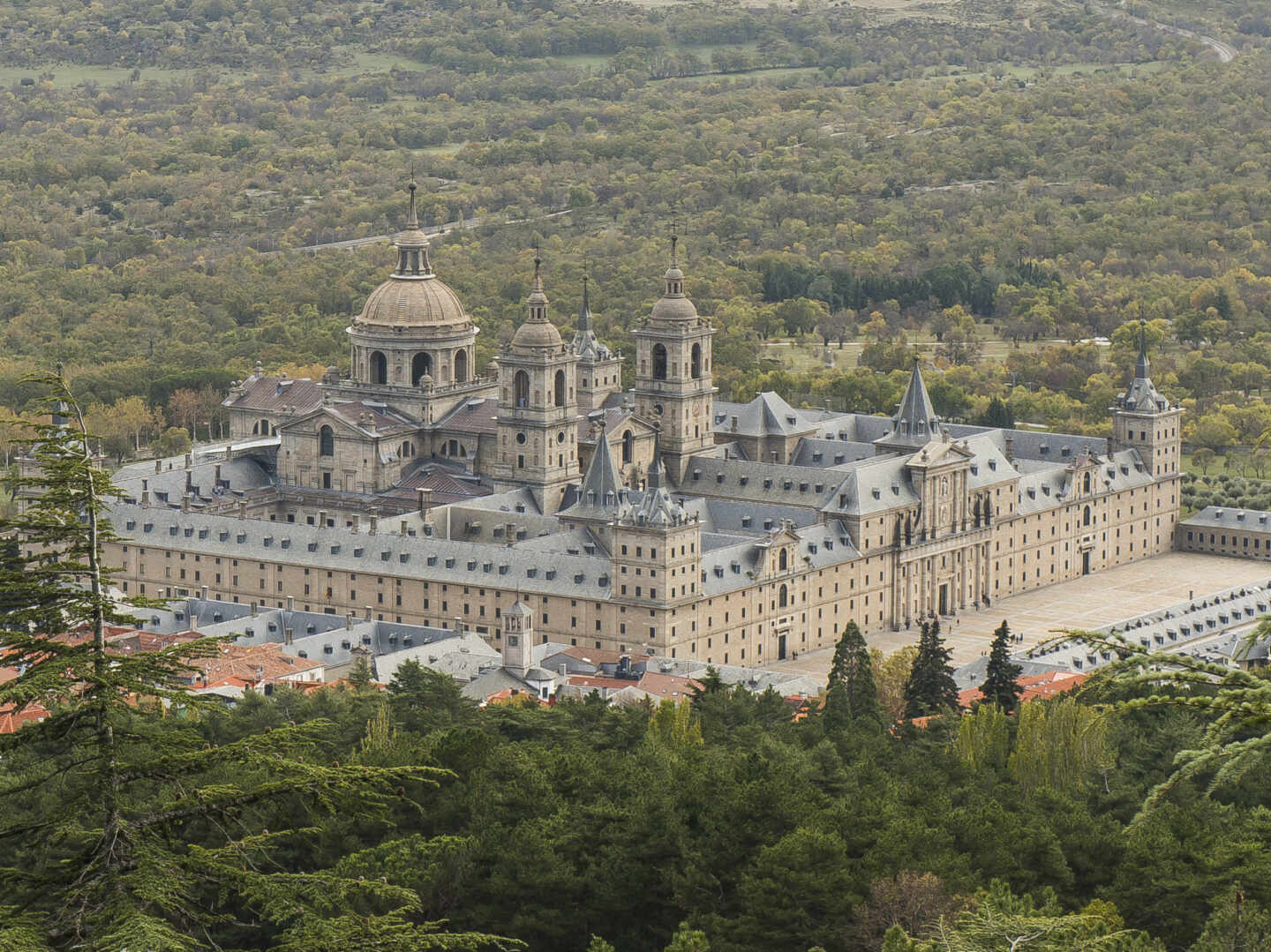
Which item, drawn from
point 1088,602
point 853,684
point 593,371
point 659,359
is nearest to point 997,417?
point 593,371

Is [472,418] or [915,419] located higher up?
[472,418]

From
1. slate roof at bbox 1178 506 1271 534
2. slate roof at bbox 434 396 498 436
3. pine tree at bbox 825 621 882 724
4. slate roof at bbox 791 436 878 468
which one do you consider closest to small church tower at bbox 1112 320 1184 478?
slate roof at bbox 1178 506 1271 534

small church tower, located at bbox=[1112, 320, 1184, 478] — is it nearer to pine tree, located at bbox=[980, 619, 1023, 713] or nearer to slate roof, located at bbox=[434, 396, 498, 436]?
slate roof, located at bbox=[434, 396, 498, 436]

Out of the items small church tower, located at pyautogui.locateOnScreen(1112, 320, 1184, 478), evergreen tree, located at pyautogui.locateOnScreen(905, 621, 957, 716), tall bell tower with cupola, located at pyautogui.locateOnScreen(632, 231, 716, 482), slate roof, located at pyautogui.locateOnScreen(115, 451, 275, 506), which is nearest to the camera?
evergreen tree, located at pyautogui.locateOnScreen(905, 621, 957, 716)

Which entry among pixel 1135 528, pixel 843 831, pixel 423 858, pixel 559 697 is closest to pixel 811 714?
→ pixel 559 697

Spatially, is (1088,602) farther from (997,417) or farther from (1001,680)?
(1001,680)

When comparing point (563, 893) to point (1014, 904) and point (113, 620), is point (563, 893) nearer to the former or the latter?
point (1014, 904)

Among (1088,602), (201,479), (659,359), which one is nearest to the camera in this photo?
(1088,602)

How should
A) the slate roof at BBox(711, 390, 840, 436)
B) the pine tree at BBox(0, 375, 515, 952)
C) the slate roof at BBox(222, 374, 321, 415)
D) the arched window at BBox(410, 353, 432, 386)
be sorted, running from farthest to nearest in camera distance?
the slate roof at BBox(222, 374, 321, 415) < the slate roof at BBox(711, 390, 840, 436) < the arched window at BBox(410, 353, 432, 386) < the pine tree at BBox(0, 375, 515, 952)
